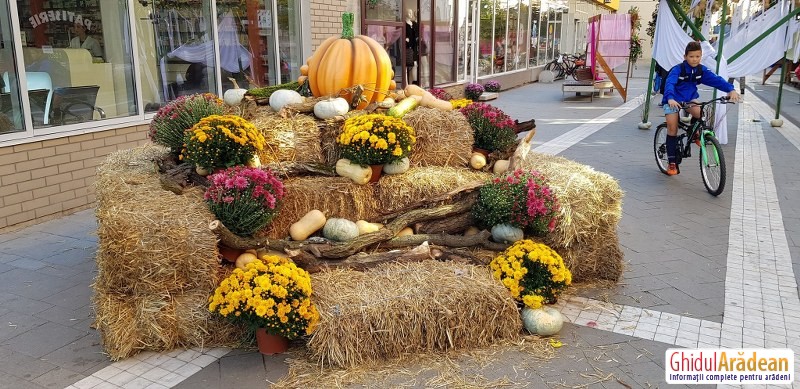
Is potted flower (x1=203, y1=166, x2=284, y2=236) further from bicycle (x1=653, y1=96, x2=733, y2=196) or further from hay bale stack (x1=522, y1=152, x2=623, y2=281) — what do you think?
bicycle (x1=653, y1=96, x2=733, y2=196)

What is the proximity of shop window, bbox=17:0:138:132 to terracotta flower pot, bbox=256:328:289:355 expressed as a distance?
14.0 feet

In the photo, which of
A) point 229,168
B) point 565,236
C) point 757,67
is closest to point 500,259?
point 565,236

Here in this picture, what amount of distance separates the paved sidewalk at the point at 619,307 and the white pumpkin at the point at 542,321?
0.11 meters

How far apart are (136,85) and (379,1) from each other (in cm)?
623

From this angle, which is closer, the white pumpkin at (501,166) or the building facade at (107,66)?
the white pumpkin at (501,166)

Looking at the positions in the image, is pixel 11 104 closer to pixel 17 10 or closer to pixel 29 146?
pixel 29 146

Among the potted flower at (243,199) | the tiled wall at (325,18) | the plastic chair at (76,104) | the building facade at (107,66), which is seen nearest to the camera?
the potted flower at (243,199)

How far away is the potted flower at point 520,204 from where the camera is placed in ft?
13.9

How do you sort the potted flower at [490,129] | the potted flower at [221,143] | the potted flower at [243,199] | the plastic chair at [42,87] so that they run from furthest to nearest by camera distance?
1. the plastic chair at [42,87]
2. the potted flower at [490,129]
3. the potted flower at [221,143]
4. the potted flower at [243,199]

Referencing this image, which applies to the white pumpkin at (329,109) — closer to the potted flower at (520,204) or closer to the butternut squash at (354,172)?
the butternut squash at (354,172)

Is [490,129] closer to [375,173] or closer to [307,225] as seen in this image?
[375,173]

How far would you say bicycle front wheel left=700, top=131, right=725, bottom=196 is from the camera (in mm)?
7191

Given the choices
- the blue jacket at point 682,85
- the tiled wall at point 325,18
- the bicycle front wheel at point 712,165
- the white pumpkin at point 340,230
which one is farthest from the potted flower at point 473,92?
the white pumpkin at point 340,230

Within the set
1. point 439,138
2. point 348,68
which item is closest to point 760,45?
point 439,138
